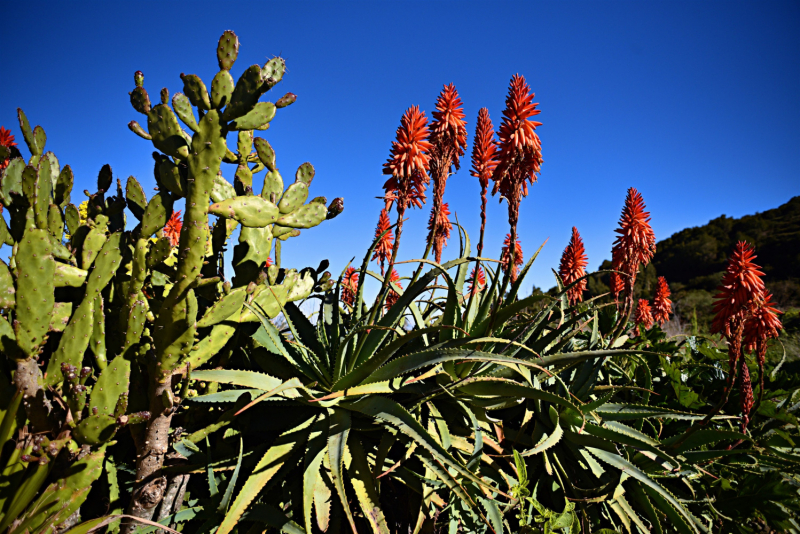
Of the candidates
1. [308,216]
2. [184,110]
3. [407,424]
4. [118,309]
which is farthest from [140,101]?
[407,424]

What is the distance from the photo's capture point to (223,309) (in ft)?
5.77

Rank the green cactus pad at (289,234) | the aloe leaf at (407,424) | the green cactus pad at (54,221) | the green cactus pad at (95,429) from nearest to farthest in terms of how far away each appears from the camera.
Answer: the aloe leaf at (407,424), the green cactus pad at (95,429), the green cactus pad at (54,221), the green cactus pad at (289,234)

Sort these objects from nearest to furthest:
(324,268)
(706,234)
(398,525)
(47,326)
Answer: (47,326)
(398,525)
(324,268)
(706,234)

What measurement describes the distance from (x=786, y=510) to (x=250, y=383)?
2.39 meters

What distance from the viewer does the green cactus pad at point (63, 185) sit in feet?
6.43

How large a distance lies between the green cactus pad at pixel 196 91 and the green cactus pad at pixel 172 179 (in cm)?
27

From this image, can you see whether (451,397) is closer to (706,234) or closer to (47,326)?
(47,326)

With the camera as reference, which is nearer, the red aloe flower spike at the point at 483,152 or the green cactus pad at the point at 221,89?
the green cactus pad at the point at 221,89

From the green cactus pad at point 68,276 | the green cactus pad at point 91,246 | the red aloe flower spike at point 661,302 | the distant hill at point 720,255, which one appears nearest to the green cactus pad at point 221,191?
the green cactus pad at point 91,246

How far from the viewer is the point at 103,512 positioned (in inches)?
71.4

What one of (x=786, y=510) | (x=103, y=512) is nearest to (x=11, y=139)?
(x=103, y=512)

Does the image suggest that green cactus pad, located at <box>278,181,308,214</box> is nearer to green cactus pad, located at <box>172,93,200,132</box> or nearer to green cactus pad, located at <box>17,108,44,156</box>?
green cactus pad, located at <box>172,93,200,132</box>

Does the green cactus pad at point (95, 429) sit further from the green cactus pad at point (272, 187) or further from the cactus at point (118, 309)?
the green cactus pad at point (272, 187)

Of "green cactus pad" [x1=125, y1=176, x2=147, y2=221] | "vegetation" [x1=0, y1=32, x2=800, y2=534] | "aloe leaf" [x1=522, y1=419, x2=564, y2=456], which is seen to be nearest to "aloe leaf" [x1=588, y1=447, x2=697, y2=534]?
"vegetation" [x1=0, y1=32, x2=800, y2=534]
